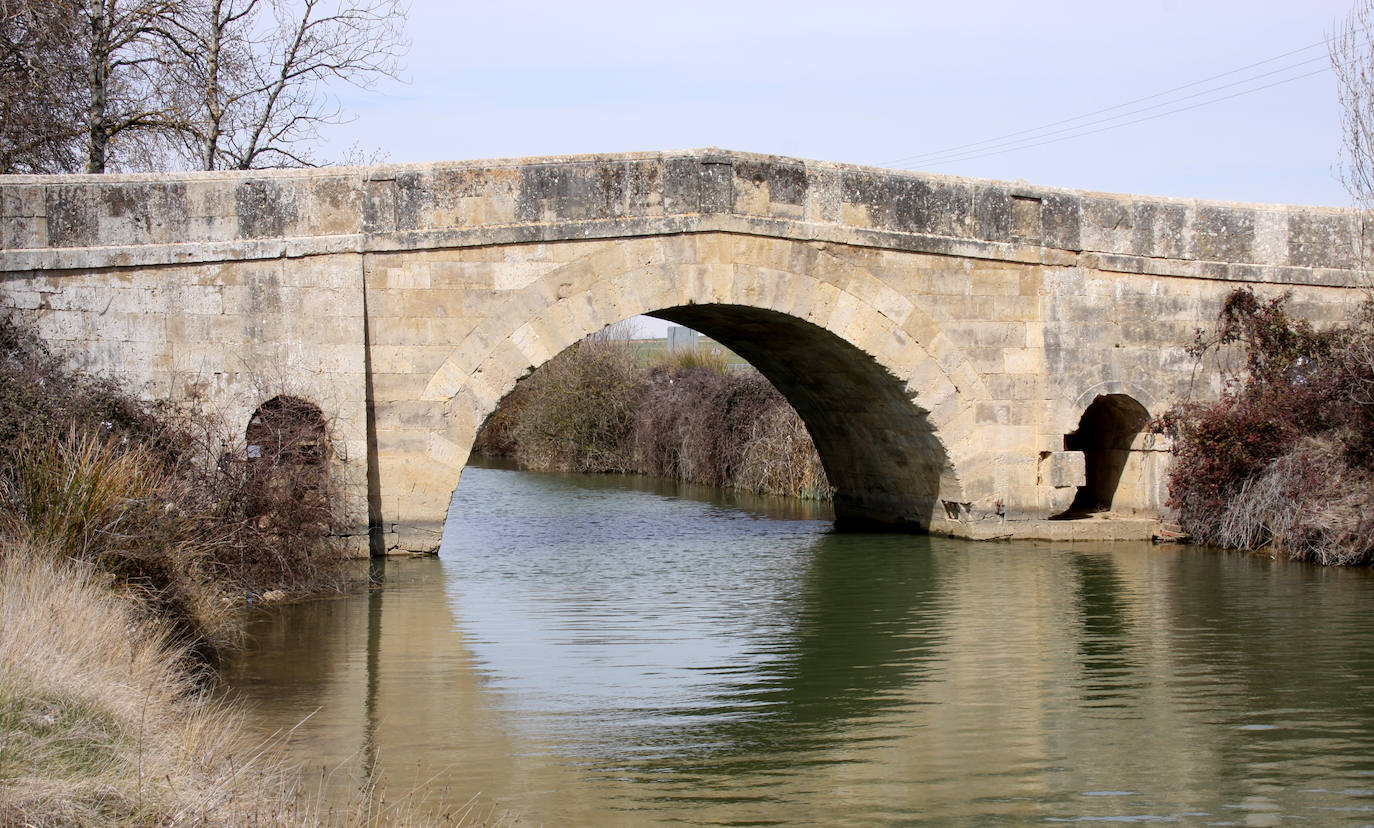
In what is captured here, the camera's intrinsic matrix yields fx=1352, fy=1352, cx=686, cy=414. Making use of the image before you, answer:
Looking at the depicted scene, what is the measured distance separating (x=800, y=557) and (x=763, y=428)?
667 centimetres

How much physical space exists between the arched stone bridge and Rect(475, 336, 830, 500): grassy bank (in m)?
4.78

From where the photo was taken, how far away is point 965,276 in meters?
12.1

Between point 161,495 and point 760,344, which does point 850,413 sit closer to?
point 760,344

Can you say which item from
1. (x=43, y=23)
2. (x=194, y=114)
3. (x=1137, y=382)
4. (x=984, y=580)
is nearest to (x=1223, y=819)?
(x=984, y=580)

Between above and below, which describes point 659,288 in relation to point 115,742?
above

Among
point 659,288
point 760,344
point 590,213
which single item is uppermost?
point 590,213

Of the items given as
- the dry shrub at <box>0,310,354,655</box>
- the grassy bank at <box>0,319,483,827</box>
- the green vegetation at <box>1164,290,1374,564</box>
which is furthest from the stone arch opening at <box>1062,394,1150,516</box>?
the grassy bank at <box>0,319,483,827</box>

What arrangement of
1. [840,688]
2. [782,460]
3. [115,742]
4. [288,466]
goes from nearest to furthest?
[115,742], [840,688], [288,466], [782,460]

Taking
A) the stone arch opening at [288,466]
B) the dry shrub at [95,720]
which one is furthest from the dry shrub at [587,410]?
the dry shrub at [95,720]

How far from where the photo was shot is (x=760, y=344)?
13.8 m

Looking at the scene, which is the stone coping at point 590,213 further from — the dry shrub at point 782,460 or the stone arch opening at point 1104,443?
the dry shrub at point 782,460

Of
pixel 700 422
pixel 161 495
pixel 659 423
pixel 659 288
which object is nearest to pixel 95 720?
pixel 161 495

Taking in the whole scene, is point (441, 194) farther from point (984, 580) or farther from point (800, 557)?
point (984, 580)

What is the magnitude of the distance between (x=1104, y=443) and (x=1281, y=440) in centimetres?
210
